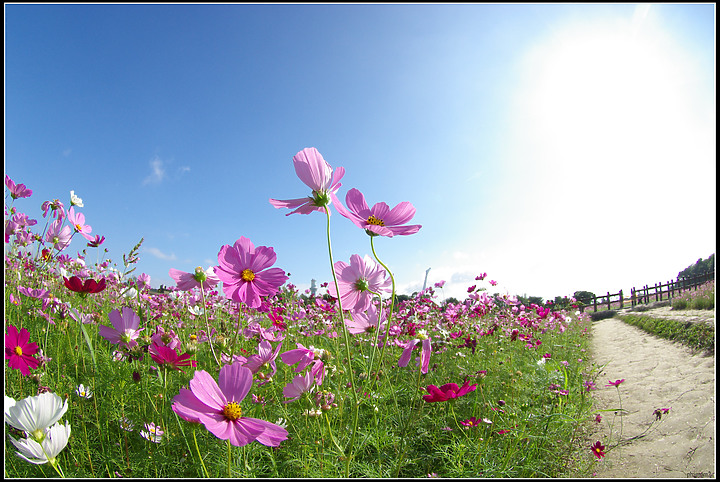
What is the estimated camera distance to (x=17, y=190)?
6.54 ft

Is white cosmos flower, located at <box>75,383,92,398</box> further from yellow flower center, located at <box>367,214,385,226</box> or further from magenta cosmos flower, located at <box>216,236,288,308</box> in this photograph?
yellow flower center, located at <box>367,214,385,226</box>

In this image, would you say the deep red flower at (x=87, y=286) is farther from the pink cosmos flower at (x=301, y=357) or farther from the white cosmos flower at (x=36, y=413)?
the pink cosmos flower at (x=301, y=357)

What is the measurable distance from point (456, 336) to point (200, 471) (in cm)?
247

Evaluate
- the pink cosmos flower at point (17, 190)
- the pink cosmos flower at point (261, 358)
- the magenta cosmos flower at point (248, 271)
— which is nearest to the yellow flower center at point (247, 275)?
the magenta cosmos flower at point (248, 271)

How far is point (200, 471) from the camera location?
103cm

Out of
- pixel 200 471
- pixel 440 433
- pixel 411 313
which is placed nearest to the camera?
pixel 200 471

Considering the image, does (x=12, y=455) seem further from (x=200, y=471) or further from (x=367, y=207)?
(x=367, y=207)

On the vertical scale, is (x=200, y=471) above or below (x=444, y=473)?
above

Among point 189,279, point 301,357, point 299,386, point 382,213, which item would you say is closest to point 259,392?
point 299,386

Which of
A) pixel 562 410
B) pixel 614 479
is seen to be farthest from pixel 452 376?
pixel 614 479

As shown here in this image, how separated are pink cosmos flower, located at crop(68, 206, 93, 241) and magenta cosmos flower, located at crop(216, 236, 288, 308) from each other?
5.23ft

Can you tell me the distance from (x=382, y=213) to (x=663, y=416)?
8.73 feet

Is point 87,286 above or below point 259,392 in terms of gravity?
above

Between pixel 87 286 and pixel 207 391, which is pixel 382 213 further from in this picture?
pixel 87 286
